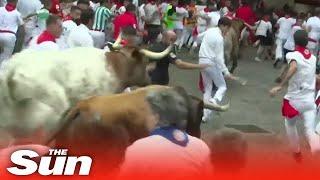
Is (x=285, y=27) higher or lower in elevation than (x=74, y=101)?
lower

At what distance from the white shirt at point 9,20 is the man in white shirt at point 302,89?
18.4 feet

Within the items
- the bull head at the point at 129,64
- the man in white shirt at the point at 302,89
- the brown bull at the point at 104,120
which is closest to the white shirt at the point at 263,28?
the man in white shirt at the point at 302,89

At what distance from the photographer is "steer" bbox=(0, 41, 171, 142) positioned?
251 inches

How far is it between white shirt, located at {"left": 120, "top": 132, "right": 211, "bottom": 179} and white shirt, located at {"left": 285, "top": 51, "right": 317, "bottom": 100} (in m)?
4.68

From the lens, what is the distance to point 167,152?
4656 mm

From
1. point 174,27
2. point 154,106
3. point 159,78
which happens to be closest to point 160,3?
point 174,27

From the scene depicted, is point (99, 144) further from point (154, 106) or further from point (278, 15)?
point (278, 15)

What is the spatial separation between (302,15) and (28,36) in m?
8.18

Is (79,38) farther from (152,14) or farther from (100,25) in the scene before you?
(152,14)

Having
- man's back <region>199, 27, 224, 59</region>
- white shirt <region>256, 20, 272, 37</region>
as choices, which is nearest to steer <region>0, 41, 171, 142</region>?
man's back <region>199, 27, 224, 59</region>

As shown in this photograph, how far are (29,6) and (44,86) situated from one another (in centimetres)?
806

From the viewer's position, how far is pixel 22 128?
653cm

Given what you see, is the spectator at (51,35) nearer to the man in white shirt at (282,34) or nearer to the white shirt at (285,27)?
the man in white shirt at (282,34)

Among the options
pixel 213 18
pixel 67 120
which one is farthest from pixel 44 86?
pixel 213 18
